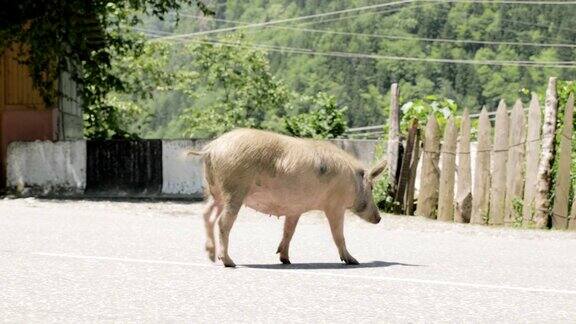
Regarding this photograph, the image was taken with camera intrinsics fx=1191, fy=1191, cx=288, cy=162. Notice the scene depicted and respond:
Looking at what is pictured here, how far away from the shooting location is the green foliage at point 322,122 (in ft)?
88.6

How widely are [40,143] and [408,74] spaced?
104 m

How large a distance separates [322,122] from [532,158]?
454 inches

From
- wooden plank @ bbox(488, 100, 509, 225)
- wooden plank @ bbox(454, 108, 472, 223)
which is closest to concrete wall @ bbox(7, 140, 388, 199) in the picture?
wooden plank @ bbox(454, 108, 472, 223)

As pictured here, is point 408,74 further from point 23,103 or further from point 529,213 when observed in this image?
point 529,213

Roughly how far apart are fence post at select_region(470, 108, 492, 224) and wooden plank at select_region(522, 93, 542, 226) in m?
0.73

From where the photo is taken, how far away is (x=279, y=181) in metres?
9.98

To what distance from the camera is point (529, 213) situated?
16.1 meters

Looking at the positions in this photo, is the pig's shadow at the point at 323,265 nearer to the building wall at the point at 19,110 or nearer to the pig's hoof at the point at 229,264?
the pig's hoof at the point at 229,264

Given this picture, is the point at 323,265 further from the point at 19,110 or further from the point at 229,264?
the point at 19,110

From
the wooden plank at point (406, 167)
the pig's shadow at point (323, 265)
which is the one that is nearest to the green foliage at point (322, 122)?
the wooden plank at point (406, 167)

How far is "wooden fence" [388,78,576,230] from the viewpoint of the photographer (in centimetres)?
1599

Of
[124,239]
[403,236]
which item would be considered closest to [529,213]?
[403,236]

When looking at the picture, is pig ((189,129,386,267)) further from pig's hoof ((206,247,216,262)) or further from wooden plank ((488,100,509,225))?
wooden plank ((488,100,509,225))

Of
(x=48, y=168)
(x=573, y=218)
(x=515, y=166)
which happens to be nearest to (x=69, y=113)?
(x=48, y=168)
